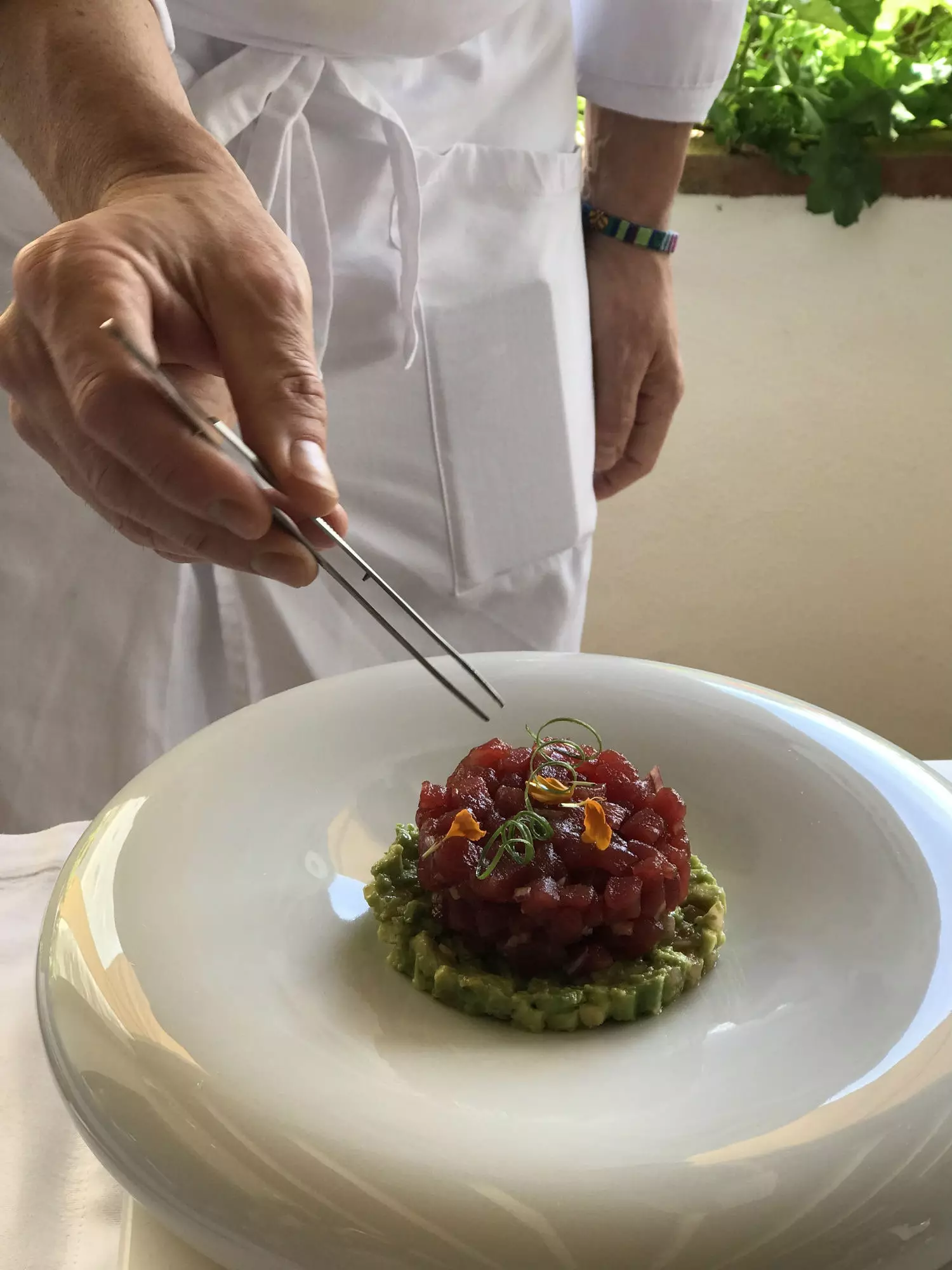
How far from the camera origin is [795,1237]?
0.43 m

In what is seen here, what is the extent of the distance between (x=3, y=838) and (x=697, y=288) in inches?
62.9

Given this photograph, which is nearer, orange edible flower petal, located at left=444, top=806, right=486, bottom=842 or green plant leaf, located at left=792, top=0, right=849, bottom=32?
orange edible flower petal, located at left=444, top=806, right=486, bottom=842

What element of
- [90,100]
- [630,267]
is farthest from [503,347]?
[90,100]

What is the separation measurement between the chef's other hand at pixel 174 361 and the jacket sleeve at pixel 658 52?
0.71 metres

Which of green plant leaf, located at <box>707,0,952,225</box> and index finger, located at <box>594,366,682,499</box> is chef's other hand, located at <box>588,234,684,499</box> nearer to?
index finger, located at <box>594,366,682,499</box>

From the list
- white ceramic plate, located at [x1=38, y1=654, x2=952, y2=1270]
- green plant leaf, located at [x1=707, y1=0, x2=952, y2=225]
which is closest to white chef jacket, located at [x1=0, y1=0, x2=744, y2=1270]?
white ceramic plate, located at [x1=38, y1=654, x2=952, y2=1270]

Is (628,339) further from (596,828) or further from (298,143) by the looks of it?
(596,828)

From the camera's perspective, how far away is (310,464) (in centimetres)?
62

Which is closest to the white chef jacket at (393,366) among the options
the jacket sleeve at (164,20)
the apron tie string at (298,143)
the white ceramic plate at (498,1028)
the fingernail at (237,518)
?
the apron tie string at (298,143)

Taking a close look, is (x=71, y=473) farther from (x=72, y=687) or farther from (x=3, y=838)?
(x=72, y=687)

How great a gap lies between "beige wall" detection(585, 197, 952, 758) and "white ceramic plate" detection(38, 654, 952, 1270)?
140 centimetres

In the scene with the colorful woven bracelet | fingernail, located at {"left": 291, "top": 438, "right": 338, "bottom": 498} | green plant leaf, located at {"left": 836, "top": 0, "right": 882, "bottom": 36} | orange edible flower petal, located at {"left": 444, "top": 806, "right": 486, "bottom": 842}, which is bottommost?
orange edible flower petal, located at {"left": 444, "top": 806, "right": 486, "bottom": 842}

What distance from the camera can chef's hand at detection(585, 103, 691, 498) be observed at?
131 cm

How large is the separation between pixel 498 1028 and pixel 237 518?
0.30m
